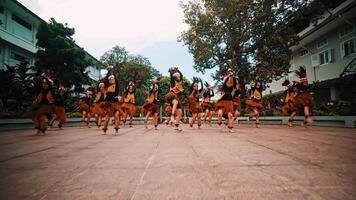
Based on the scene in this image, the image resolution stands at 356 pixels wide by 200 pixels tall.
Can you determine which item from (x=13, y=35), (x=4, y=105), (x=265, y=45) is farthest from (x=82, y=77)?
(x=265, y=45)

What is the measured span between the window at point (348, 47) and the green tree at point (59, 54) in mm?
20961

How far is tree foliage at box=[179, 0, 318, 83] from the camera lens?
20.9m

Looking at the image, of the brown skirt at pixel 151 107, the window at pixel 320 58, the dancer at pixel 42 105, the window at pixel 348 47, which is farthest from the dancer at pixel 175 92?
the window at pixel 320 58

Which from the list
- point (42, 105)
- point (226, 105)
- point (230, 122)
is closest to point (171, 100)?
point (226, 105)

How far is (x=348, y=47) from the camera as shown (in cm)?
1762

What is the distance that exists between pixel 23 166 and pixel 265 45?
21.7 m

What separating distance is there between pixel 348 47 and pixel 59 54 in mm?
22468

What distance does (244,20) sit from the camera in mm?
21188

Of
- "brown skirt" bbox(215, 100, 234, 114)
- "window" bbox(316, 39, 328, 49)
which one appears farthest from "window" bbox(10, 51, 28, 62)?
"window" bbox(316, 39, 328, 49)

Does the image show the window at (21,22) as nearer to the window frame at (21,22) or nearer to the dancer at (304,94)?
the window frame at (21,22)

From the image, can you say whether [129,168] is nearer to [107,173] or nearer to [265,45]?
[107,173]

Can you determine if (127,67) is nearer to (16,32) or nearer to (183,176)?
(16,32)

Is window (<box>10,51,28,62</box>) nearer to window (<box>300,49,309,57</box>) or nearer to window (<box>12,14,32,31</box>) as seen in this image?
window (<box>12,14,32,31</box>)

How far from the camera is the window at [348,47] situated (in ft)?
55.9
